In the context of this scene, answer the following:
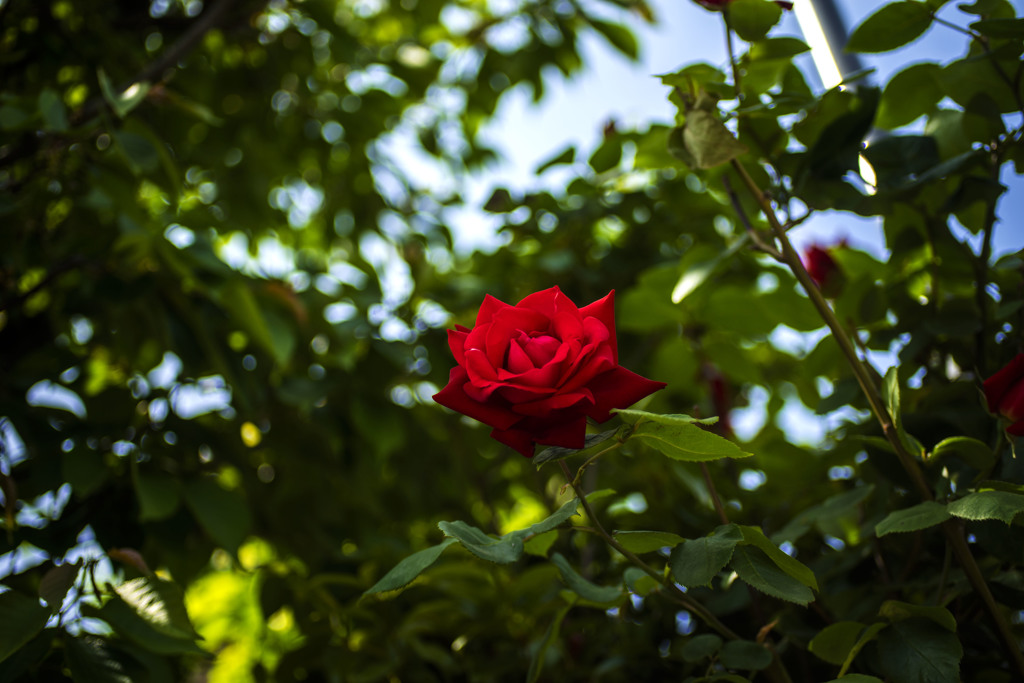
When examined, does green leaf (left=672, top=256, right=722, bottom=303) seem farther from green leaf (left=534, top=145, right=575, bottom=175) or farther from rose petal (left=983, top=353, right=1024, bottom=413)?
green leaf (left=534, top=145, right=575, bottom=175)

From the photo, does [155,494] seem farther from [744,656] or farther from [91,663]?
[744,656]

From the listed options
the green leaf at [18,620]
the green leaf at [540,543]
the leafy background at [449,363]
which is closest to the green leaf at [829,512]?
the leafy background at [449,363]

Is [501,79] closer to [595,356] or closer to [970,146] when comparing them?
[970,146]

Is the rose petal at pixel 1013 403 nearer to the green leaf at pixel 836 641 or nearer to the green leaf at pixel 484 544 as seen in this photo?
the green leaf at pixel 836 641

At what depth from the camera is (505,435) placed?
0.43 m

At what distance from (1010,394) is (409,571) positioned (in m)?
0.47

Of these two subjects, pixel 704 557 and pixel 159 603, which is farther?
pixel 159 603

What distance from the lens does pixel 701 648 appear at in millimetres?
567

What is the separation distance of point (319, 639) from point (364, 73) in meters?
1.19

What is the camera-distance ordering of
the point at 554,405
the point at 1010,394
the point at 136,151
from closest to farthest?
the point at 554,405 → the point at 1010,394 → the point at 136,151

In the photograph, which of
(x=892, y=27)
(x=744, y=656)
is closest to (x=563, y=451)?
(x=744, y=656)

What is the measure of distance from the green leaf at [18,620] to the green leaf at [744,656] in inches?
22.8

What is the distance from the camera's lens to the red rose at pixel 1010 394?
1.61 feet

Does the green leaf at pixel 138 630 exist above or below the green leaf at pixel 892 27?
below
